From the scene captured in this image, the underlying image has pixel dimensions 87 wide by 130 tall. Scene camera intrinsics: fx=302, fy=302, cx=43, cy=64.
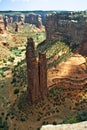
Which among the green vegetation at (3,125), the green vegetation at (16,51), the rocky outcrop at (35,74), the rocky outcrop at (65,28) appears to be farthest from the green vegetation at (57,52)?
the green vegetation at (16,51)

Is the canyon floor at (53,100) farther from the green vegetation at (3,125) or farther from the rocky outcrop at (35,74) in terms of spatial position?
the rocky outcrop at (35,74)

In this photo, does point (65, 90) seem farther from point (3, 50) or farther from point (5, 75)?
point (3, 50)

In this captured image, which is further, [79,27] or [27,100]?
[79,27]

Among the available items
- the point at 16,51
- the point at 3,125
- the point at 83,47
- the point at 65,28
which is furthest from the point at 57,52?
the point at 16,51

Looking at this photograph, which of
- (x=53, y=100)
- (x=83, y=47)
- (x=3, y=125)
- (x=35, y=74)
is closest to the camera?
(x=3, y=125)

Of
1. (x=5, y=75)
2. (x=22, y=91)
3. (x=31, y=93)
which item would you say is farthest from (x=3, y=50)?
(x=31, y=93)

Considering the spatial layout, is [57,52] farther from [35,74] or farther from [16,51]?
[16,51]
